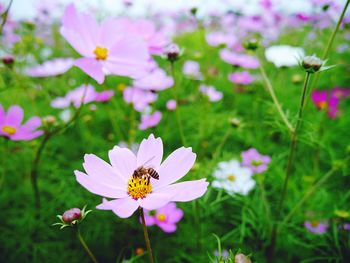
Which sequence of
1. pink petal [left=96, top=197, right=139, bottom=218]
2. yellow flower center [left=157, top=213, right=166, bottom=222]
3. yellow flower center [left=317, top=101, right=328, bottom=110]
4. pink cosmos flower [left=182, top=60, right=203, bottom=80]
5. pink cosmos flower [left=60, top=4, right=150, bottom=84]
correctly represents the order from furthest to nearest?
pink cosmos flower [left=182, top=60, right=203, bottom=80], yellow flower center [left=317, top=101, right=328, bottom=110], yellow flower center [left=157, top=213, right=166, bottom=222], pink cosmos flower [left=60, top=4, right=150, bottom=84], pink petal [left=96, top=197, right=139, bottom=218]

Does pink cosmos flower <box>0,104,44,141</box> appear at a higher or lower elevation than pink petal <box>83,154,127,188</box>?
lower

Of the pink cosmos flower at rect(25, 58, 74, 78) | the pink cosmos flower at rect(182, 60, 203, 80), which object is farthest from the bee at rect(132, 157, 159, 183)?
the pink cosmos flower at rect(25, 58, 74, 78)

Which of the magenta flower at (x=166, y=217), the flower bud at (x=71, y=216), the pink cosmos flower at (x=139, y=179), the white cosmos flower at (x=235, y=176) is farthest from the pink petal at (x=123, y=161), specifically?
the white cosmos flower at (x=235, y=176)

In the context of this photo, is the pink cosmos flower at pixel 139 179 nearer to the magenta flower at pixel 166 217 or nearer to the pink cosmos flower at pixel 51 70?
the magenta flower at pixel 166 217

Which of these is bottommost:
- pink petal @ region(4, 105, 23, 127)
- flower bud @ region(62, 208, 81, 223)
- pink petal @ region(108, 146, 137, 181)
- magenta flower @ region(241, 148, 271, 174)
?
magenta flower @ region(241, 148, 271, 174)

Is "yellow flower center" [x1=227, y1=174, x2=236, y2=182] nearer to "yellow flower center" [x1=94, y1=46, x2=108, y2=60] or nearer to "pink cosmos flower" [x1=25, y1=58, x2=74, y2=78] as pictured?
"yellow flower center" [x1=94, y1=46, x2=108, y2=60]

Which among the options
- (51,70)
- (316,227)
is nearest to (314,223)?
(316,227)
